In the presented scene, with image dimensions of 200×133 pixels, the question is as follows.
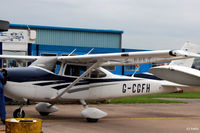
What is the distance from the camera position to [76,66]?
38.4ft

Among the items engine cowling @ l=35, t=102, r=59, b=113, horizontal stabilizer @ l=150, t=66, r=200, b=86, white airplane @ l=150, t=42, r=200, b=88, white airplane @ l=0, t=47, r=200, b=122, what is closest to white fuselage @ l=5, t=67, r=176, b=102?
white airplane @ l=0, t=47, r=200, b=122

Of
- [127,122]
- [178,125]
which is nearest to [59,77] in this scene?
[127,122]

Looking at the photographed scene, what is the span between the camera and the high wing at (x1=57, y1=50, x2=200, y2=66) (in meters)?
9.52

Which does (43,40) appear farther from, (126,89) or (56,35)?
(126,89)

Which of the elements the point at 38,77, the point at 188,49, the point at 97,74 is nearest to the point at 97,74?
the point at 97,74

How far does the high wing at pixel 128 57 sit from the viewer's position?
952cm

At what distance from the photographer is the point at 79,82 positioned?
11.6 m

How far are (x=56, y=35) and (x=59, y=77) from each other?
28.9 m

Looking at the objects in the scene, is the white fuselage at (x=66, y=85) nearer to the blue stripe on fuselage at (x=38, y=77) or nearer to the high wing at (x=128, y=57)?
the blue stripe on fuselage at (x=38, y=77)

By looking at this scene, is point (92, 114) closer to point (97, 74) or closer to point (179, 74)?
point (97, 74)

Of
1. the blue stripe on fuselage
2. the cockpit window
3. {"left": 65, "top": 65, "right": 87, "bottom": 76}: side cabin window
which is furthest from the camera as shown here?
the cockpit window

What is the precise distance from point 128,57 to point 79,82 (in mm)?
2034

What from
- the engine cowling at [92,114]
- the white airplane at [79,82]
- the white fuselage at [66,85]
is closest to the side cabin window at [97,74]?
the white airplane at [79,82]

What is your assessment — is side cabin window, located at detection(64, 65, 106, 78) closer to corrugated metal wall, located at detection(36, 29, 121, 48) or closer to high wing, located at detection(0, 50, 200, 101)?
high wing, located at detection(0, 50, 200, 101)
